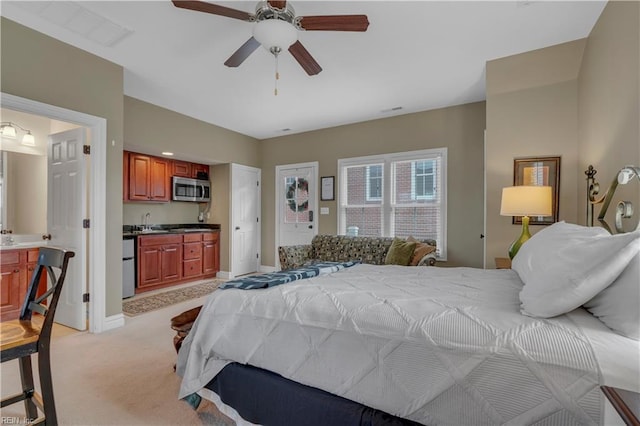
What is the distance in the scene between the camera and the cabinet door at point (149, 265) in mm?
4480

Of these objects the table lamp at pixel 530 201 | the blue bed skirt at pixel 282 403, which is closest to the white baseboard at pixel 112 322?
the blue bed skirt at pixel 282 403

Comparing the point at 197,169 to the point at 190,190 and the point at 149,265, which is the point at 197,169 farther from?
the point at 149,265

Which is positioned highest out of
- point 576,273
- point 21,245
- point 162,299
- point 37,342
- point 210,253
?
point 576,273

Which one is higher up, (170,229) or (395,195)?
(395,195)

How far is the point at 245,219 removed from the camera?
5.89 metres

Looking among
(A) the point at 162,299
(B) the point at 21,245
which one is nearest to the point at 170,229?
Answer: (A) the point at 162,299

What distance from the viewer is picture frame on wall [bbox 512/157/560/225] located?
2861mm

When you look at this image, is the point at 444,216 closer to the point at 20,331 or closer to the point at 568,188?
the point at 568,188

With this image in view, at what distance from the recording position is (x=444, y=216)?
4328mm

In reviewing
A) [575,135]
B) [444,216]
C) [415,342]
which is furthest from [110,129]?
[575,135]

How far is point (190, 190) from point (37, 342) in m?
4.38

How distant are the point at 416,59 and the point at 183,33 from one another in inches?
85.0

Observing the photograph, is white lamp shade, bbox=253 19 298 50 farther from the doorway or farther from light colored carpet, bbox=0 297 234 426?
light colored carpet, bbox=0 297 234 426

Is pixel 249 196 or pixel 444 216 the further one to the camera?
pixel 249 196
